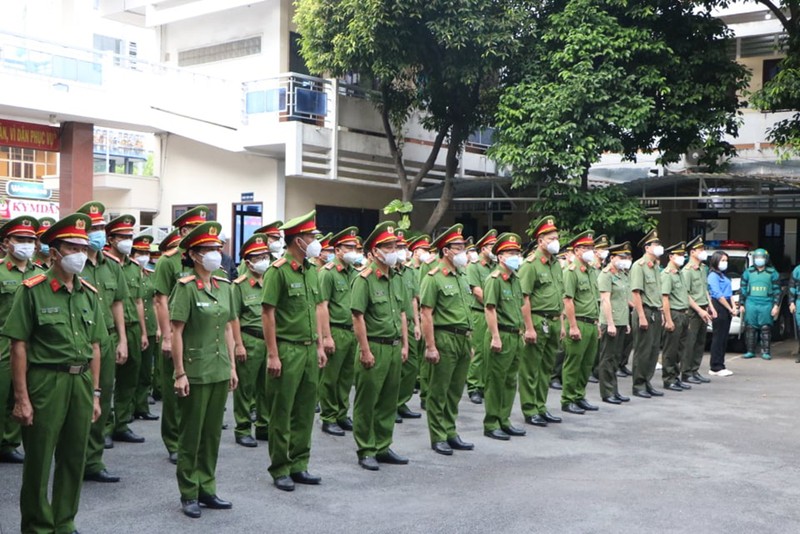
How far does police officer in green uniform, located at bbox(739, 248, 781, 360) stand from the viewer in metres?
16.4

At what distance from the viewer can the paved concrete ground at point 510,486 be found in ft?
19.9

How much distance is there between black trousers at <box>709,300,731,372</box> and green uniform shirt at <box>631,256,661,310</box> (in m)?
2.90

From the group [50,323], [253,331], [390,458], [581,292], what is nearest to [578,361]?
[581,292]

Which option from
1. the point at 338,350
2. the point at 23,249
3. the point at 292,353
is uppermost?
the point at 23,249

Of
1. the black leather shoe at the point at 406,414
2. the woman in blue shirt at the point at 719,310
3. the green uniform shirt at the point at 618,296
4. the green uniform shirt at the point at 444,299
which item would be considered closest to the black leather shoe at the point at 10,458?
the green uniform shirt at the point at 444,299

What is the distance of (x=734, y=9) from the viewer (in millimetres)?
22516

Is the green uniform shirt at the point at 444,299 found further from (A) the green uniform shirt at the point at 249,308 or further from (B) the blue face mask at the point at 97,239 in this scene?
(B) the blue face mask at the point at 97,239

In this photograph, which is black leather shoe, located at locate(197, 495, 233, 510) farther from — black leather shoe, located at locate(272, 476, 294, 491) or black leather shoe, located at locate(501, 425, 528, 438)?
black leather shoe, located at locate(501, 425, 528, 438)

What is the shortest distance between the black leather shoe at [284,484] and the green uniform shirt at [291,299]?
3.40 feet

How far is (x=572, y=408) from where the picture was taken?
1064cm

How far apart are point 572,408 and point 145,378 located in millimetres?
4773

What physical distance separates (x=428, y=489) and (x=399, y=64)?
42.1ft

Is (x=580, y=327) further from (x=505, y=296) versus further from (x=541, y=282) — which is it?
(x=505, y=296)

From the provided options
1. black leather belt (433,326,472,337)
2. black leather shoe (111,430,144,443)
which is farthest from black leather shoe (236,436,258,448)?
black leather belt (433,326,472,337)
